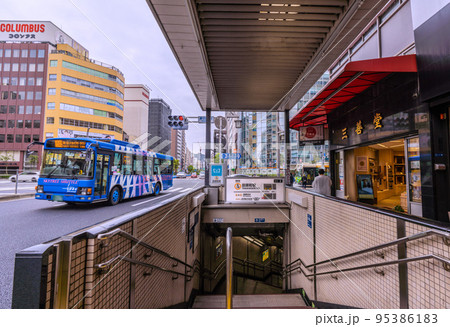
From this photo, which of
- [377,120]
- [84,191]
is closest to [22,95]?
[84,191]

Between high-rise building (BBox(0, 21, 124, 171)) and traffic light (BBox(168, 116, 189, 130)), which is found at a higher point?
high-rise building (BBox(0, 21, 124, 171))

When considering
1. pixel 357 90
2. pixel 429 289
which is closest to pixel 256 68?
pixel 357 90

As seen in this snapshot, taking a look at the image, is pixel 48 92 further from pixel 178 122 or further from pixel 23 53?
pixel 178 122

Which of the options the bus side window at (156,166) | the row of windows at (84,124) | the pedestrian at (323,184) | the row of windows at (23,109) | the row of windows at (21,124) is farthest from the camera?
the row of windows at (23,109)

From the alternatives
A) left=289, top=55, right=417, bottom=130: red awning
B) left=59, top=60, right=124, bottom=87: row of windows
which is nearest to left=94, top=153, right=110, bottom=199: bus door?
left=289, top=55, right=417, bottom=130: red awning

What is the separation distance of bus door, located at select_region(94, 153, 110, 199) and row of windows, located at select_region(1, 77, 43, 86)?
1861 inches

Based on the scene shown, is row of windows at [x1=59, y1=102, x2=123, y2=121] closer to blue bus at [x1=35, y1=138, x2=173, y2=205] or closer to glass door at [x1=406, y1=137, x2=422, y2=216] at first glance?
blue bus at [x1=35, y1=138, x2=173, y2=205]

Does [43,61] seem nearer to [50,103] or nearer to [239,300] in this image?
[50,103]

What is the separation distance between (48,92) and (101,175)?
38.1 metres

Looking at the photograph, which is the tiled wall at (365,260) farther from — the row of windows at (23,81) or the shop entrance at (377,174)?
the row of windows at (23,81)

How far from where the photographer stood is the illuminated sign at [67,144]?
6770mm

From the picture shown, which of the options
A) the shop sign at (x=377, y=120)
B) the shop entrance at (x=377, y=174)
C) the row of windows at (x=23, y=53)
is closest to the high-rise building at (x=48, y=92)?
the row of windows at (x=23, y=53)

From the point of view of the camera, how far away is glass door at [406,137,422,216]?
4539mm

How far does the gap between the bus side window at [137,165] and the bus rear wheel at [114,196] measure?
134 centimetres
